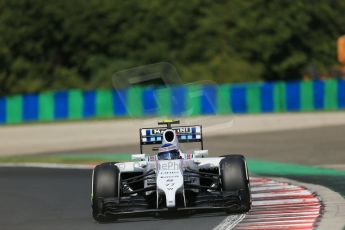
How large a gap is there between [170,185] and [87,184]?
702 cm

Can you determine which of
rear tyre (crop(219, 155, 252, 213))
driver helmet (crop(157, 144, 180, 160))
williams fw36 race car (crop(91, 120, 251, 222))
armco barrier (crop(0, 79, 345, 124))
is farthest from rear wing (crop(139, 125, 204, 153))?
armco barrier (crop(0, 79, 345, 124))

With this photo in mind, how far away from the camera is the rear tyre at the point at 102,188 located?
12719 millimetres

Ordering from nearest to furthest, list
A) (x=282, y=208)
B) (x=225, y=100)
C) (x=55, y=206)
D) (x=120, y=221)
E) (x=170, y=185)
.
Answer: (x=170, y=185), (x=120, y=221), (x=282, y=208), (x=55, y=206), (x=225, y=100)

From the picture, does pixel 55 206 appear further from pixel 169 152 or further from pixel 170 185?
pixel 170 185

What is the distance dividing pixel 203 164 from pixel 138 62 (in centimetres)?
5560

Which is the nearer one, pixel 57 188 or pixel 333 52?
pixel 57 188

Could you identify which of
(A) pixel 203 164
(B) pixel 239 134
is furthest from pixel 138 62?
(A) pixel 203 164

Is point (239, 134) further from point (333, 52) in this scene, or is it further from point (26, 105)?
point (333, 52)

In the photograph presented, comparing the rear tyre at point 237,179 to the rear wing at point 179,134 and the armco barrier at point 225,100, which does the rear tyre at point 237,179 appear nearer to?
the rear wing at point 179,134

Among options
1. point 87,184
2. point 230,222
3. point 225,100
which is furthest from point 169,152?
point 225,100

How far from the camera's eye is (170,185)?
12273mm

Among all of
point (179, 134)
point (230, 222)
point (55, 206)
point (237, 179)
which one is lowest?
point (230, 222)

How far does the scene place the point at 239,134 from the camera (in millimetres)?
36344

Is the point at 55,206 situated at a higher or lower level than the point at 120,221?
higher
